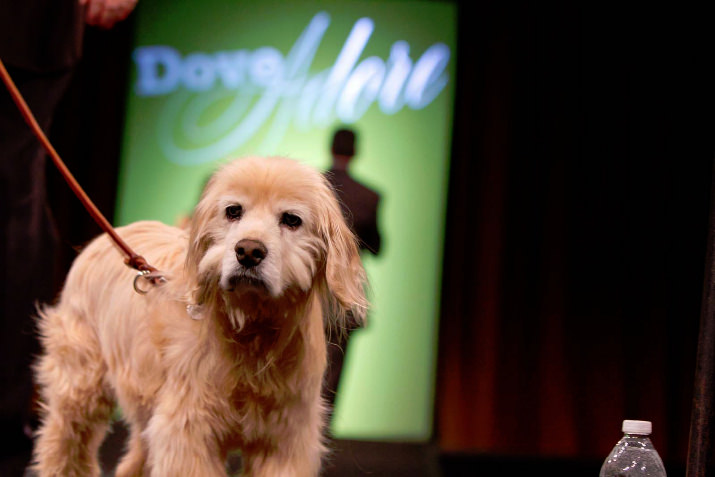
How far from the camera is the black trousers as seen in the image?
321 cm

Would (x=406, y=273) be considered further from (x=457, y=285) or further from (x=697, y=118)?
(x=697, y=118)

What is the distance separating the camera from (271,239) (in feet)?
5.77

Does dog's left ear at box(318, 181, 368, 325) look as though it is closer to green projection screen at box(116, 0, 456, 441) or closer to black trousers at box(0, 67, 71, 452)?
black trousers at box(0, 67, 71, 452)

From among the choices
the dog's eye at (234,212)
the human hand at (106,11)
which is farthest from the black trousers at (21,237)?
the dog's eye at (234,212)

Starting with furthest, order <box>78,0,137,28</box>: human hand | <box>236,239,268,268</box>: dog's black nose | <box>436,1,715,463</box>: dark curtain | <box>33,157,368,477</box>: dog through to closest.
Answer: <box>436,1,715,463</box>: dark curtain → <box>78,0,137,28</box>: human hand → <box>33,157,368,477</box>: dog → <box>236,239,268,268</box>: dog's black nose

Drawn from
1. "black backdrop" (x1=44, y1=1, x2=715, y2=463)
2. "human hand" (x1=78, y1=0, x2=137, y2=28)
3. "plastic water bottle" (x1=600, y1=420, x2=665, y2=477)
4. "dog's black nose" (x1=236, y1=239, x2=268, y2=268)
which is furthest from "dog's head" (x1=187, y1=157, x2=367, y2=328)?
"black backdrop" (x1=44, y1=1, x2=715, y2=463)

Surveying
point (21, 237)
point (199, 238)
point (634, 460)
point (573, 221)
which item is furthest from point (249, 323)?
point (573, 221)

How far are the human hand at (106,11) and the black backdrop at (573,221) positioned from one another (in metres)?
2.34

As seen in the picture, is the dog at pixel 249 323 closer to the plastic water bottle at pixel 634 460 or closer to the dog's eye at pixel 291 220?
the dog's eye at pixel 291 220

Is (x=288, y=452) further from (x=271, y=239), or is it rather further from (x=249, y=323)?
(x=271, y=239)

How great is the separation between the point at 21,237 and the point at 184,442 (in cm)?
186

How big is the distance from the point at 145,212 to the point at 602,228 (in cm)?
285

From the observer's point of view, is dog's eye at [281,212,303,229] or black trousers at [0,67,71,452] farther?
black trousers at [0,67,71,452]

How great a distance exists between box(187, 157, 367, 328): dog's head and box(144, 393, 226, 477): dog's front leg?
28cm
